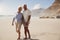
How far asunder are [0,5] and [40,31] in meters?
0.55

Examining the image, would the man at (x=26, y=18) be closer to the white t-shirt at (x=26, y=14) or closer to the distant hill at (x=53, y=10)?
the white t-shirt at (x=26, y=14)

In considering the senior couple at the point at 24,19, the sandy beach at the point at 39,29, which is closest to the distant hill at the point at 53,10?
the sandy beach at the point at 39,29

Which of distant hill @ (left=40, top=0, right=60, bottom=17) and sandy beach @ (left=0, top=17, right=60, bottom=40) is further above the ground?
distant hill @ (left=40, top=0, right=60, bottom=17)

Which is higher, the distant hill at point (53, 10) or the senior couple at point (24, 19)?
the distant hill at point (53, 10)

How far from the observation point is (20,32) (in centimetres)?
186

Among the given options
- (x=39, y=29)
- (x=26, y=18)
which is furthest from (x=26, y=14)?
(x=39, y=29)

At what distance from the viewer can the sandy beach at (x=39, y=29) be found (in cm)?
185

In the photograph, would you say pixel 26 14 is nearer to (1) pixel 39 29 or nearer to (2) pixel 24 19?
(2) pixel 24 19

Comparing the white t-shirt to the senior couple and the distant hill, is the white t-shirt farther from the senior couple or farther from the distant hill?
the distant hill

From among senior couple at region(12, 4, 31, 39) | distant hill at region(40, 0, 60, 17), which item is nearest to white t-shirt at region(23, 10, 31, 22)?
senior couple at region(12, 4, 31, 39)

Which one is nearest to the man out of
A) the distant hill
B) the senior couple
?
the senior couple

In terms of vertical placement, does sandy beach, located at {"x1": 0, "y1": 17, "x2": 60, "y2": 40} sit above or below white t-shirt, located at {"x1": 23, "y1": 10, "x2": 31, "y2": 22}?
below

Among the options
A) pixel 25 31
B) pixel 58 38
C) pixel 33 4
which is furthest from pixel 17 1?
pixel 58 38

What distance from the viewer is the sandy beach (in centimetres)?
185
